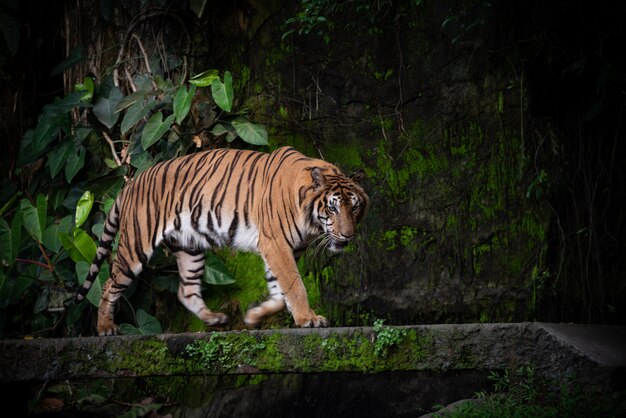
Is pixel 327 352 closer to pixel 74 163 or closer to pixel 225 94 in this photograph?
pixel 225 94

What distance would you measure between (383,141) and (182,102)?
1502 mm

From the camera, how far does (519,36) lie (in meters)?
5.51

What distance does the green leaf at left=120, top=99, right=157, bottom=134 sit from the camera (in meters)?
6.15

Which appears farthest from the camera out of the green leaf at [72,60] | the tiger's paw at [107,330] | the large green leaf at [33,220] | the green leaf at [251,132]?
the green leaf at [72,60]

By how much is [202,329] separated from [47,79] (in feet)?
11.3

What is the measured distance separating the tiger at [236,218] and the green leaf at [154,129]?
709 millimetres

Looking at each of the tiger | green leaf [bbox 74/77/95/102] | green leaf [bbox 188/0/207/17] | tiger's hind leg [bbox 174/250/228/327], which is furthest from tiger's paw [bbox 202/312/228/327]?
green leaf [bbox 188/0/207/17]

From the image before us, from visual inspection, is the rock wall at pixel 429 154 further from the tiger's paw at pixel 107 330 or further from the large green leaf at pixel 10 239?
the large green leaf at pixel 10 239

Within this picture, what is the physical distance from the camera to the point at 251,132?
579cm

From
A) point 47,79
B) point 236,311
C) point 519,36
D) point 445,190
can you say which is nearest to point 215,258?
point 236,311

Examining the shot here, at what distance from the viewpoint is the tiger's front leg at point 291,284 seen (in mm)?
4355

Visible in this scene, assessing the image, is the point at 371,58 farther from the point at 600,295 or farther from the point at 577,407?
the point at 577,407

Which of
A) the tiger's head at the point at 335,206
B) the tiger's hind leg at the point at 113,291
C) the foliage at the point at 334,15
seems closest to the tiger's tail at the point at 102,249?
the tiger's hind leg at the point at 113,291

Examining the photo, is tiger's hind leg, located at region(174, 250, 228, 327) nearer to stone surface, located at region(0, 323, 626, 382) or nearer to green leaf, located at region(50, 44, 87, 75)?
stone surface, located at region(0, 323, 626, 382)
